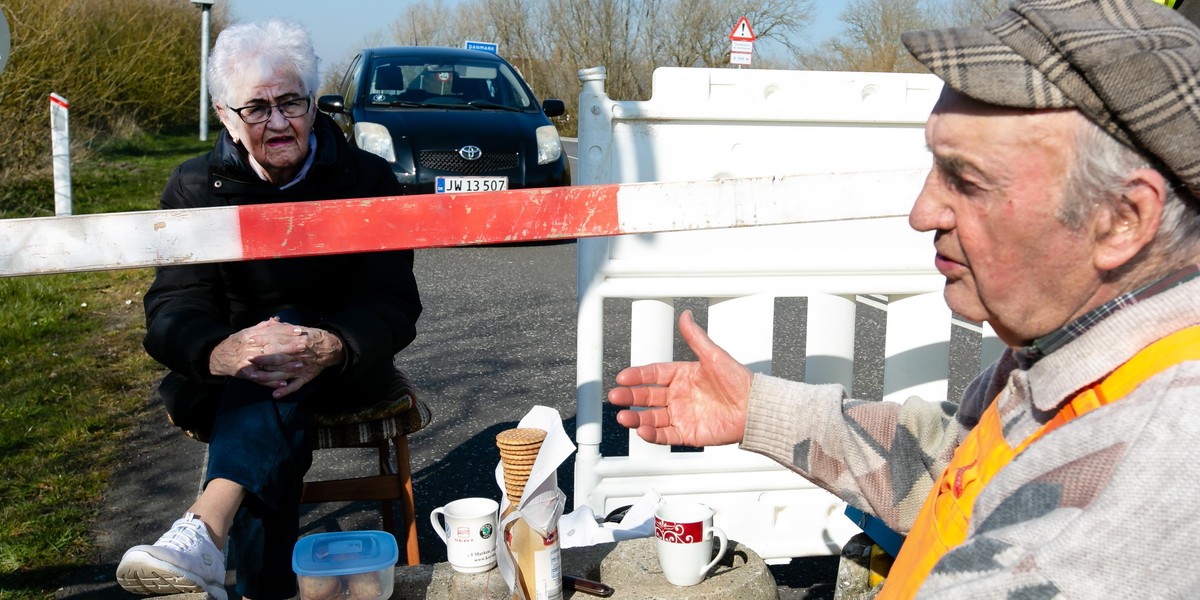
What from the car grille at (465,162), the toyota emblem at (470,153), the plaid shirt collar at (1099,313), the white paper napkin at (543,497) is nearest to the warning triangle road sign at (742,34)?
the car grille at (465,162)

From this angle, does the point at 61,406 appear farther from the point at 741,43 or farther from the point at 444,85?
the point at 741,43

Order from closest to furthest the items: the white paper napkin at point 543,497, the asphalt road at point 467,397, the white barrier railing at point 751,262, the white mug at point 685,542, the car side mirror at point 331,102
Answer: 1. the white paper napkin at point 543,497
2. the white mug at point 685,542
3. the white barrier railing at point 751,262
4. the asphalt road at point 467,397
5. the car side mirror at point 331,102

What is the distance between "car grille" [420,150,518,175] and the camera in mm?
9609

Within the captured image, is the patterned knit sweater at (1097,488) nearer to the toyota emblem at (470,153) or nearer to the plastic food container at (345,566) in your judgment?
the plastic food container at (345,566)

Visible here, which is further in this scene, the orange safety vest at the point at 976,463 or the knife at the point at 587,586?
the knife at the point at 587,586

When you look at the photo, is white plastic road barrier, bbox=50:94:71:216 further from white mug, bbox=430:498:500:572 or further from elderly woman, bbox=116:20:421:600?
white mug, bbox=430:498:500:572

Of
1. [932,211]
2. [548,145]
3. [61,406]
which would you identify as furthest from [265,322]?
[548,145]

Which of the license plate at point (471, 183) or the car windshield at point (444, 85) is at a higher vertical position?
the car windshield at point (444, 85)

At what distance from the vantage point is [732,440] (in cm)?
200

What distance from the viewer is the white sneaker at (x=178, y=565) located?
218cm

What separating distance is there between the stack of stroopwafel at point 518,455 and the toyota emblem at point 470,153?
758 cm

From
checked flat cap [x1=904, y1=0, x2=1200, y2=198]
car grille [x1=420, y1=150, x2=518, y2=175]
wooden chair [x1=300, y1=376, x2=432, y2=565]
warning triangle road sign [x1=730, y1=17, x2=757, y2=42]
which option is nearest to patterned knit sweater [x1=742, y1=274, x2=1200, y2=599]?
checked flat cap [x1=904, y1=0, x2=1200, y2=198]

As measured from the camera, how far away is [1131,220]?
1233 mm

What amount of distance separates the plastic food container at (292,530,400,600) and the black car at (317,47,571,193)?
6.90 metres
